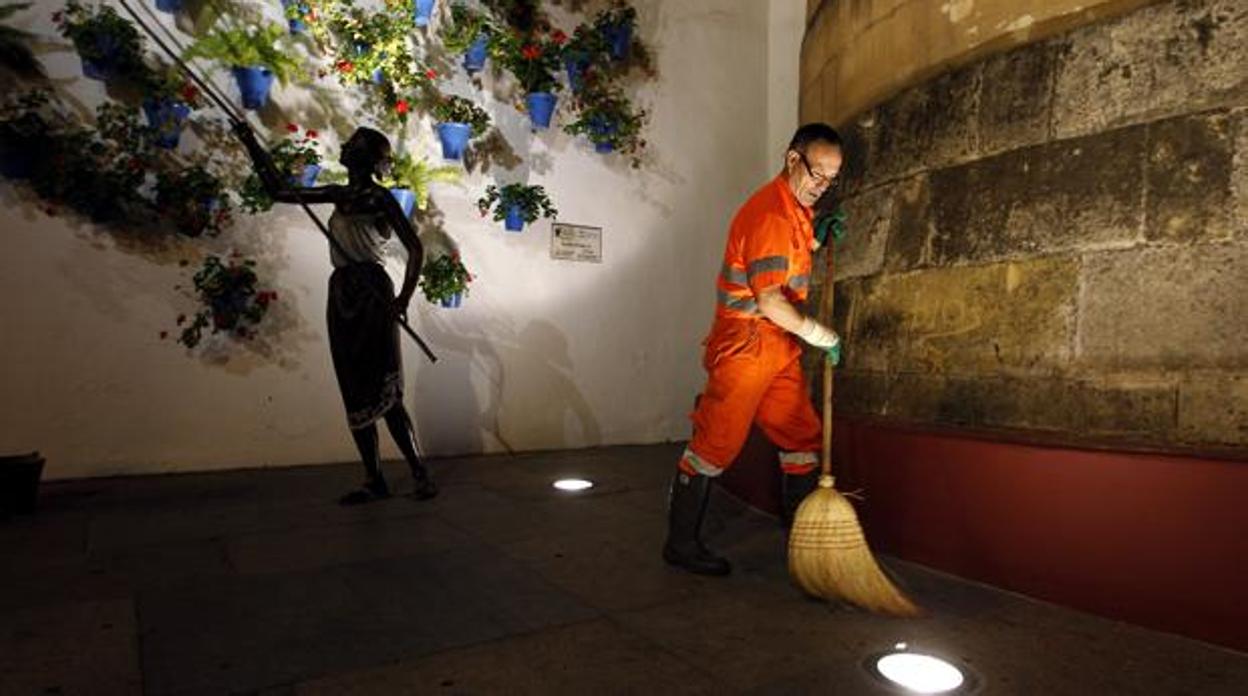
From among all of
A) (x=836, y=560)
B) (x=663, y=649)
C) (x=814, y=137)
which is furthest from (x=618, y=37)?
(x=663, y=649)

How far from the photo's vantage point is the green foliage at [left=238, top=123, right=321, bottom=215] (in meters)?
5.52

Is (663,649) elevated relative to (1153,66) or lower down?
lower down

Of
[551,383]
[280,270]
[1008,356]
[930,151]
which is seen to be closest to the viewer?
[1008,356]

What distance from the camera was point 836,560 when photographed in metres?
2.77

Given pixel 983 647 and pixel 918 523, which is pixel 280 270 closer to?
pixel 918 523

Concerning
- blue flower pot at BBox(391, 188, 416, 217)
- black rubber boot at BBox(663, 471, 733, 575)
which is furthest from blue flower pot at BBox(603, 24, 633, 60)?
black rubber boot at BBox(663, 471, 733, 575)

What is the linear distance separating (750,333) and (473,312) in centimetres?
400

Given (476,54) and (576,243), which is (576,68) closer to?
(476,54)

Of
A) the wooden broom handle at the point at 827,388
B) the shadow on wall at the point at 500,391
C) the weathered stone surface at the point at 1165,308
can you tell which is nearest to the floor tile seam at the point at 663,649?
the wooden broom handle at the point at 827,388

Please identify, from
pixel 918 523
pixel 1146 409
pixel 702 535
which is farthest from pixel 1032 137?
pixel 702 535

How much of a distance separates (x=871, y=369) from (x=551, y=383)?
12.2 feet

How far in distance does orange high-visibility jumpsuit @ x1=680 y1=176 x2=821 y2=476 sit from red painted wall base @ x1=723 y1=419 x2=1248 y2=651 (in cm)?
68

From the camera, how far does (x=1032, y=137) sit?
10.9 feet

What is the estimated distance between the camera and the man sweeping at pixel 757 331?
3.04m
